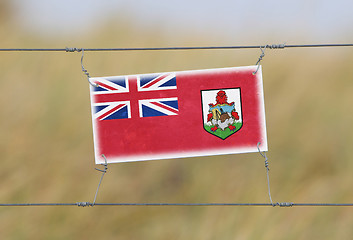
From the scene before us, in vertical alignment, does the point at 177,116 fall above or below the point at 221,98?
below

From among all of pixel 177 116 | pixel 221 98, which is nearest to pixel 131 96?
pixel 177 116

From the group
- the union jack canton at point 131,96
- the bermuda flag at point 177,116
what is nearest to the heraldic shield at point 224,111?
the bermuda flag at point 177,116

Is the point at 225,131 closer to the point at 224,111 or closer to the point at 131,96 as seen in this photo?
the point at 224,111

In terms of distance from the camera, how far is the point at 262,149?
274 centimetres

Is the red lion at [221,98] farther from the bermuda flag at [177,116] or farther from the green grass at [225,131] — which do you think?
the green grass at [225,131]

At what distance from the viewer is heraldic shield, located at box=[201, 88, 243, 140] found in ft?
9.06

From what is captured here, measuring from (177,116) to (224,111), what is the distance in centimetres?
32

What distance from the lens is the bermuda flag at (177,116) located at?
9.05 ft

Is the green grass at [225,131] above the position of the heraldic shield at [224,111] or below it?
below

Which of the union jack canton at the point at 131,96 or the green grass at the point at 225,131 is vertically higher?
the union jack canton at the point at 131,96

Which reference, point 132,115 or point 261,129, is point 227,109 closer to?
point 261,129

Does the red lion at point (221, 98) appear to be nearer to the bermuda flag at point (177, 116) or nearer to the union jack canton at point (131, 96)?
the bermuda flag at point (177, 116)

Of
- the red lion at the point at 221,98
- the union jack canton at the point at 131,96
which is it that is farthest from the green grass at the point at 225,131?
the union jack canton at the point at 131,96

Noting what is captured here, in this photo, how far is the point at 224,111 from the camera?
277 centimetres
